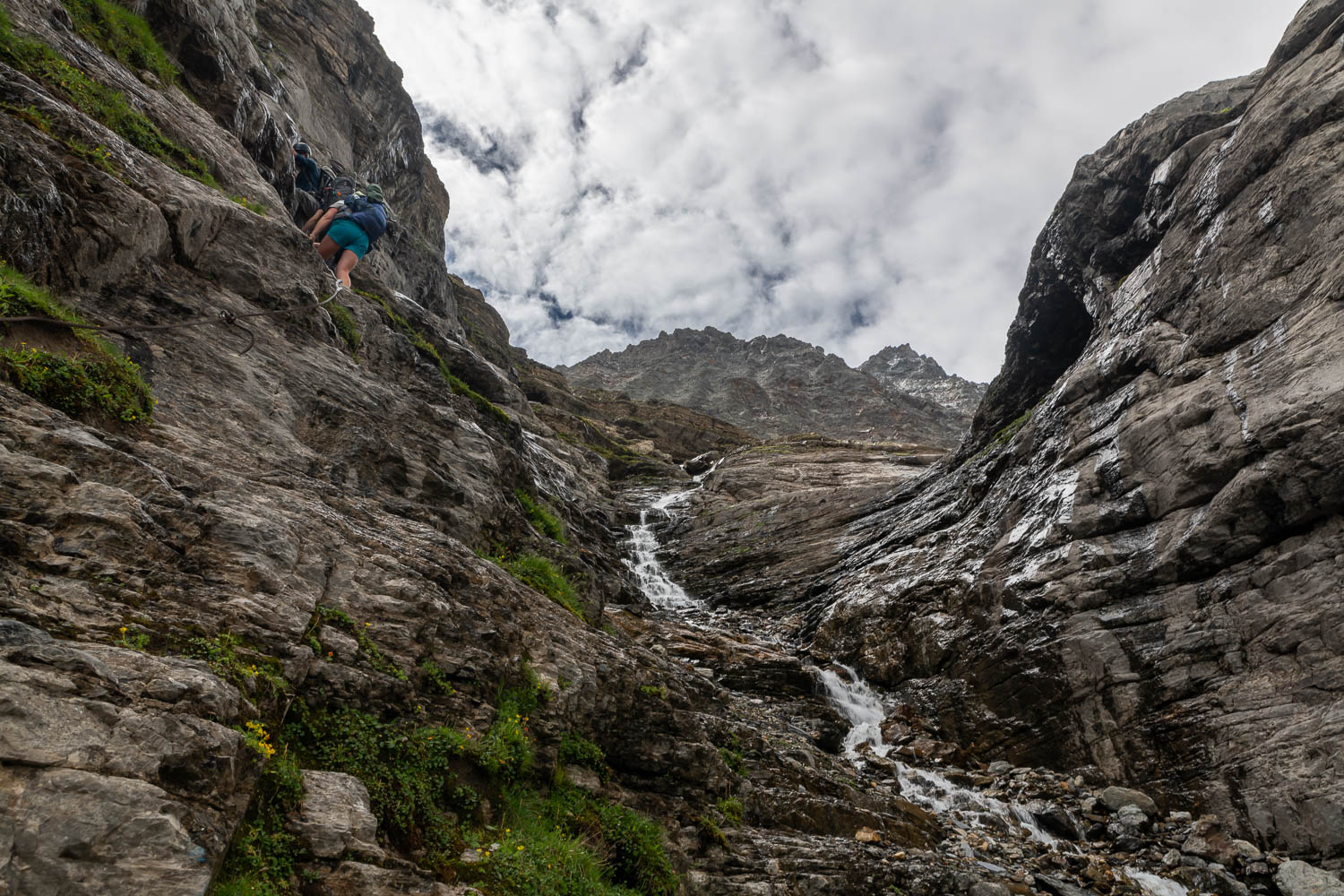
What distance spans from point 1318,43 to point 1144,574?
22248mm

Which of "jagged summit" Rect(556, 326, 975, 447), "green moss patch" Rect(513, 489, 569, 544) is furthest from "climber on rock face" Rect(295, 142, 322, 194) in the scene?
"jagged summit" Rect(556, 326, 975, 447)

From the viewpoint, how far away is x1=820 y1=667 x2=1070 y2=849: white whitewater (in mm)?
17250

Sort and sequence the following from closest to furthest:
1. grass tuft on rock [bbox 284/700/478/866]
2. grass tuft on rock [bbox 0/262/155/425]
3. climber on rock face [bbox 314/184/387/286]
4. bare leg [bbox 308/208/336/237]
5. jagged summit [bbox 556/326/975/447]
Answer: grass tuft on rock [bbox 284/700/478/866] < grass tuft on rock [bbox 0/262/155/425] < climber on rock face [bbox 314/184/387/286] < bare leg [bbox 308/208/336/237] < jagged summit [bbox 556/326/975/447]

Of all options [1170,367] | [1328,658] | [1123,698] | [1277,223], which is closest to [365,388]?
[1123,698]

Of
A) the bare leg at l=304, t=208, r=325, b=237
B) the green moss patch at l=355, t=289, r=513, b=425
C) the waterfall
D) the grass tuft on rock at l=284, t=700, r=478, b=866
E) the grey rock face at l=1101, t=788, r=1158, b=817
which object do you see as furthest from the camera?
the waterfall

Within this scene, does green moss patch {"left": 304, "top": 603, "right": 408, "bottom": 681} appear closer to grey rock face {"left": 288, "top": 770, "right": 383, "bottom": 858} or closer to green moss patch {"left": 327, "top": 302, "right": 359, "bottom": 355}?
grey rock face {"left": 288, "top": 770, "right": 383, "bottom": 858}

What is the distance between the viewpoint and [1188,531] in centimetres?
1919

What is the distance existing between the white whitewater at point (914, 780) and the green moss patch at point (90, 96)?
24709mm

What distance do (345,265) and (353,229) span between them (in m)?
1.22

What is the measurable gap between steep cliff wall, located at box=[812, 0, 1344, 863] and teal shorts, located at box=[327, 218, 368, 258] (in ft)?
80.1

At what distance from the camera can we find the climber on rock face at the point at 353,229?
69.2 ft

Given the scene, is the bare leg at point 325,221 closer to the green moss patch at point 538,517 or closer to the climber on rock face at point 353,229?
the climber on rock face at point 353,229

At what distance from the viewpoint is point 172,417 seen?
966 cm

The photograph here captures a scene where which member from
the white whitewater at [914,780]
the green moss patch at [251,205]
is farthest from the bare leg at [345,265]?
the white whitewater at [914,780]
